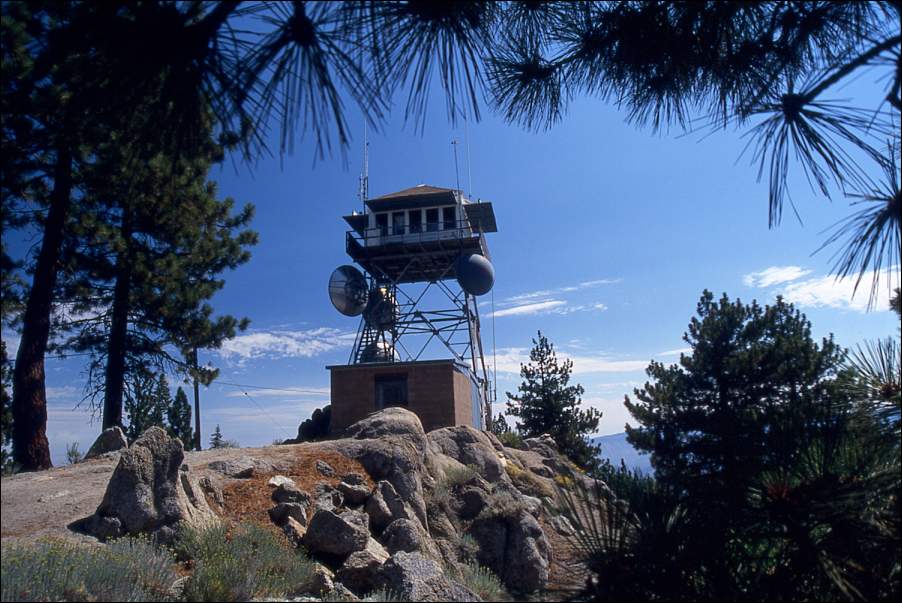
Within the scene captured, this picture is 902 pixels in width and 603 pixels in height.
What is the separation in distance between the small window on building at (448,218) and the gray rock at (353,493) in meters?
16.2

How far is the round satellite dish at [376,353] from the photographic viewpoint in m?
25.8

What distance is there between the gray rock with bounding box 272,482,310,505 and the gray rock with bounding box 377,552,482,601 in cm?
412

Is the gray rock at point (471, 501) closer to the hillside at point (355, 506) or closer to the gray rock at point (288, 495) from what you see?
the hillside at point (355, 506)

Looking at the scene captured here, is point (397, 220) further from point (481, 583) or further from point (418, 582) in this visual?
point (418, 582)

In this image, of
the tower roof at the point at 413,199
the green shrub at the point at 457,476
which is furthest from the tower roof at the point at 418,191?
the green shrub at the point at 457,476

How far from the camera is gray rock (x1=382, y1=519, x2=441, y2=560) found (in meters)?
10.0

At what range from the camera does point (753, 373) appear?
7.14m

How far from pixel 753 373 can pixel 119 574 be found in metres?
6.08

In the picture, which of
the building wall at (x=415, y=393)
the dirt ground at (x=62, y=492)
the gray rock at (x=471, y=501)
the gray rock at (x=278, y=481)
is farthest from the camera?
the building wall at (x=415, y=393)

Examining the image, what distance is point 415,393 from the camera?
22.8 m

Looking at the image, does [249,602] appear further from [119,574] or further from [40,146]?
[40,146]

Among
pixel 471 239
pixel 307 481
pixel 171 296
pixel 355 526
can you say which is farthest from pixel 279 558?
pixel 471 239

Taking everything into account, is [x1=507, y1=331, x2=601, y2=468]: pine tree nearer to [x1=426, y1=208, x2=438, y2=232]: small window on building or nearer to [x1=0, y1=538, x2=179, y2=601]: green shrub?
[x1=426, y1=208, x2=438, y2=232]: small window on building

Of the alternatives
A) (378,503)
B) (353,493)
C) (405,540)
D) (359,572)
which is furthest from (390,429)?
(359,572)
